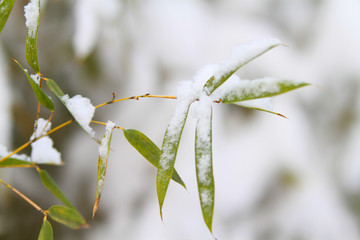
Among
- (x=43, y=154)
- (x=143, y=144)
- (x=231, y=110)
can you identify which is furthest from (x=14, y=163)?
(x=231, y=110)

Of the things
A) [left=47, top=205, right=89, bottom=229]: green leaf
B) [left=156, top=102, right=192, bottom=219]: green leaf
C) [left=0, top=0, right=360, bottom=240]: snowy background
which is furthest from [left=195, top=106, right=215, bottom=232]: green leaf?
[left=0, top=0, right=360, bottom=240]: snowy background

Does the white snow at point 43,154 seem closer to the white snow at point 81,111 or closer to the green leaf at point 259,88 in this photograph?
the white snow at point 81,111

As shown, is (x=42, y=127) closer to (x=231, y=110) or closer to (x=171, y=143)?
(x=171, y=143)

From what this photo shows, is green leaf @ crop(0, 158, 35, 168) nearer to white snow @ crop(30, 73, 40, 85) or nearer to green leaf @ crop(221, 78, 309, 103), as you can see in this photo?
white snow @ crop(30, 73, 40, 85)

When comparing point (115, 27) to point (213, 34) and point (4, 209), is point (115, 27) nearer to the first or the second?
point (213, 34)

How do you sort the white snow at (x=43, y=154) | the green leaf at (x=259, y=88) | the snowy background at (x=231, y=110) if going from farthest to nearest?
the snowy background at (x=231, y=110) → the white snow at (x=43, y=154) → the green leaf at (x=259, y=88)

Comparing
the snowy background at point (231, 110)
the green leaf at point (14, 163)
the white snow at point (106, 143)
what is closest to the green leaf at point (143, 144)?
the white snow at point (106, 143)
